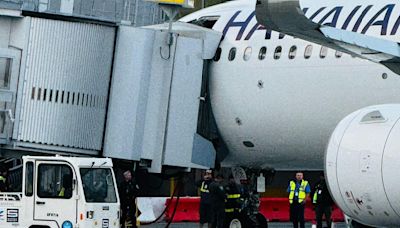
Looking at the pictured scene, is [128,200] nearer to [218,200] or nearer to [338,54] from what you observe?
[218,200]

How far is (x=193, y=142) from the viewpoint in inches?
1040

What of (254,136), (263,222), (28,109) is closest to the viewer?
(28,109)

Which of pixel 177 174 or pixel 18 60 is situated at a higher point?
pixel 18 60

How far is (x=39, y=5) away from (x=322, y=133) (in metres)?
8.28

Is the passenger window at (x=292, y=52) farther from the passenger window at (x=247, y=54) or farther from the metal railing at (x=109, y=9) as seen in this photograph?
the metal railing at (x=109, y=9)

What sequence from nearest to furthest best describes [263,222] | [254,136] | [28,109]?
[28,109], [254,136], [263,222]

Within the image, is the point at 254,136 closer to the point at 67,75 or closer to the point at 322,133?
the point at 322,133

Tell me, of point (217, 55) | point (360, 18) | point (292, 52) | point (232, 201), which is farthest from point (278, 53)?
point (232, 201)

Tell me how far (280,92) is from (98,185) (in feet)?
13.3

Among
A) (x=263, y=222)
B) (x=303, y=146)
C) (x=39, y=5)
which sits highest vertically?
(x=39, y=5)

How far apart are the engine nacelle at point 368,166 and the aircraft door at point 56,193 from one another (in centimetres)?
687

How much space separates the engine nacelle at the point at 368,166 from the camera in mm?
17812

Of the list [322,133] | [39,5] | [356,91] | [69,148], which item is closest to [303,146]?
[322,133]

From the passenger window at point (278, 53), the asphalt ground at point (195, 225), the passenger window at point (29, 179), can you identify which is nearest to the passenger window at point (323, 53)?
the passenger window at point (278, 53)
